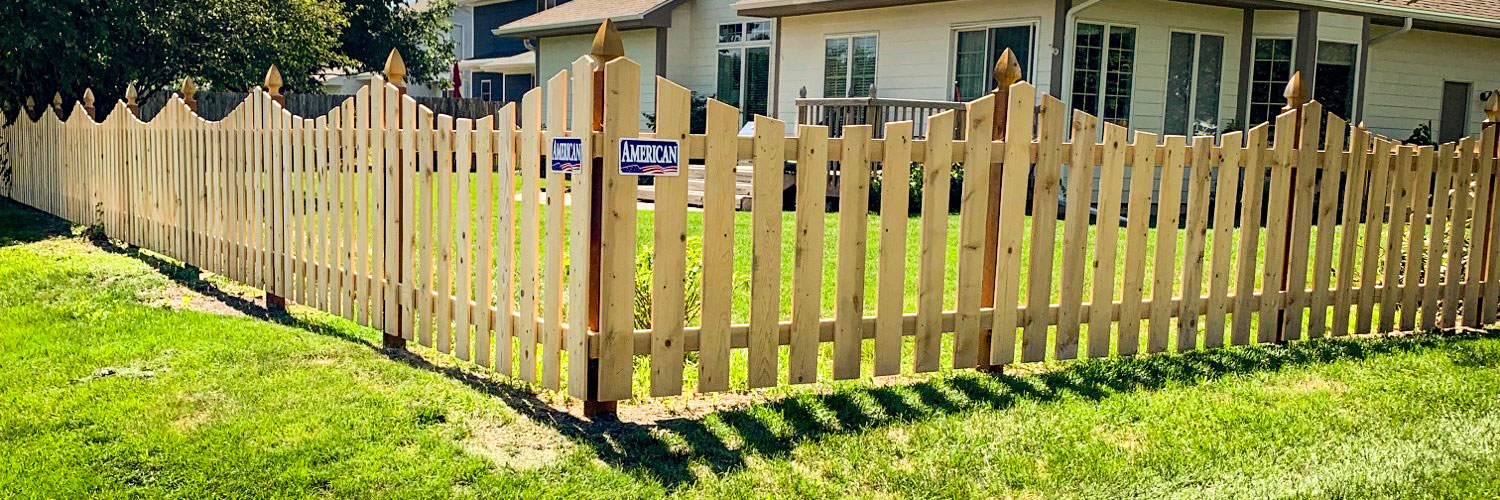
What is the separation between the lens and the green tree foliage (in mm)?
14578

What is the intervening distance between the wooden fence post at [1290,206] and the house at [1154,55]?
8835 mm

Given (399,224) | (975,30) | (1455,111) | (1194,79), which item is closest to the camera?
(399,224)

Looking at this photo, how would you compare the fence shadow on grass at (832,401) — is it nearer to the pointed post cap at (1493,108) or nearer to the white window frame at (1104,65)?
the pointed post cap at (1493,108)

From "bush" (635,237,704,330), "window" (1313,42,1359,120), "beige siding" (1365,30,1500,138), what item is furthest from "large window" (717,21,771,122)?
"bush" (635,237,704,330)

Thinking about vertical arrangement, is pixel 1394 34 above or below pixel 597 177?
above

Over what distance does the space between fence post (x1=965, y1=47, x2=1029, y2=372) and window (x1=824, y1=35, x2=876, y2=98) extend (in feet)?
41.8

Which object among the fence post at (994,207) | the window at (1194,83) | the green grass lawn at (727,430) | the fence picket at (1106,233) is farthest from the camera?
the window at (1194,83)

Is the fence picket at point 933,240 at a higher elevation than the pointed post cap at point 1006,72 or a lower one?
lower

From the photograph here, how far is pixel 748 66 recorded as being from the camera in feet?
74.0

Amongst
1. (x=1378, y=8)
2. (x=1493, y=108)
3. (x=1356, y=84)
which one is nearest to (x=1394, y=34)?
(x=1356, y=84)

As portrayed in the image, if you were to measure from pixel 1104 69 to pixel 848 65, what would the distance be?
398cm

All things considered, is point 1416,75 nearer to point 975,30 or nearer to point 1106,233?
point 975,30

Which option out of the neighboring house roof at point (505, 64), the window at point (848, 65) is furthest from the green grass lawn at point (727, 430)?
the neighboring house roof at point (505, 64)

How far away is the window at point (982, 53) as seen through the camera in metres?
16.7
